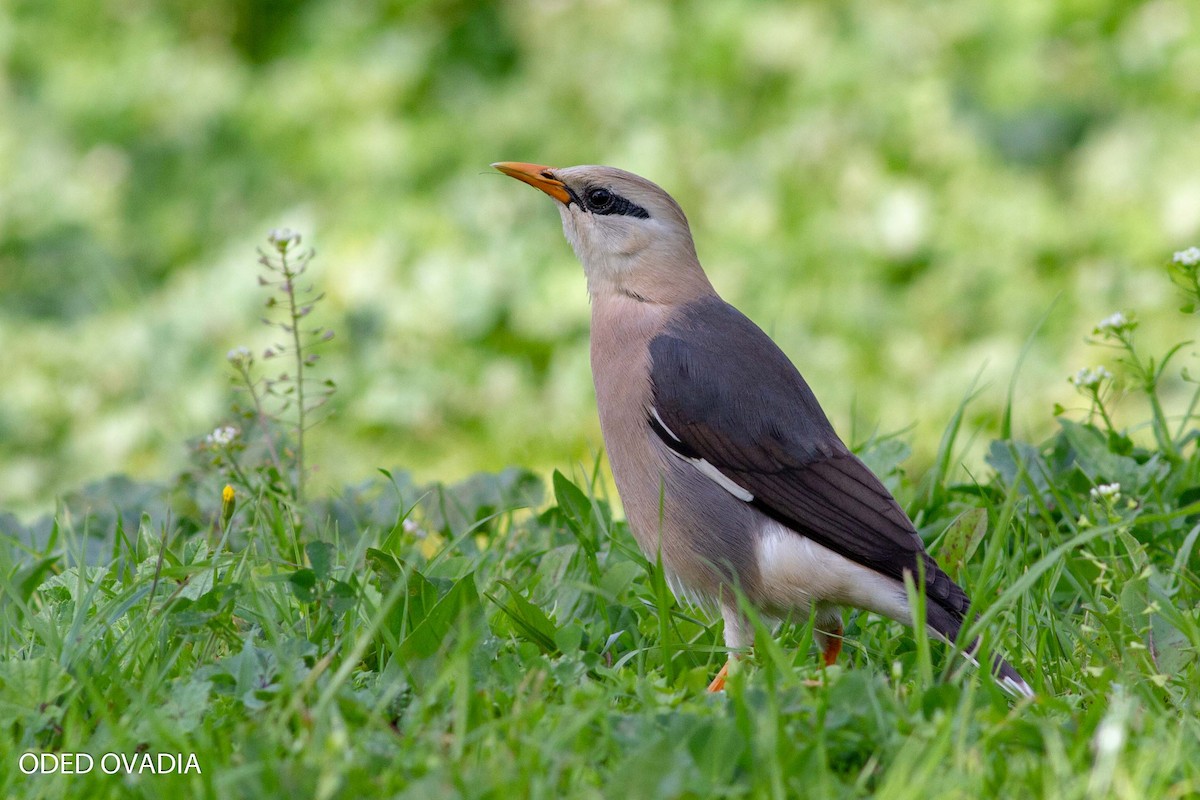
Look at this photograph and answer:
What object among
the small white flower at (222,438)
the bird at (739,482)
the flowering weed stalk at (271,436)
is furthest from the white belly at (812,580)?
the small white flower at (222,438)

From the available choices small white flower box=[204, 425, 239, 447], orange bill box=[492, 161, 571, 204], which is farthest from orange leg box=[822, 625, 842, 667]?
small white flower box=[204, 425, 239, 447]

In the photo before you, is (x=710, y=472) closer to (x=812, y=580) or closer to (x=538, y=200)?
(x=812, y=580)

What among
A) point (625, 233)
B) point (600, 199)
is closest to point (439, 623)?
point (625, 233)

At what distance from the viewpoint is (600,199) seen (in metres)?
4.54

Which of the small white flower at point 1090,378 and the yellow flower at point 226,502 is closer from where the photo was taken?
the yellow flower at point 226,502

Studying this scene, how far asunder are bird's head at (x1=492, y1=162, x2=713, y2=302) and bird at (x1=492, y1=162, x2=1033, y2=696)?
0.06 meters

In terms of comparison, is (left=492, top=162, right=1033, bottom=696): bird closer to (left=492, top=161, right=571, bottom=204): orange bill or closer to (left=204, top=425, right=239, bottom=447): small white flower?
(left=492, top=161, right=571, bottom=204): orange bill

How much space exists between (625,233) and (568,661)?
5.67 ft

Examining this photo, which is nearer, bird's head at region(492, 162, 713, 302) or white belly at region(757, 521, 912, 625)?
white belly at region(757, 521, 912, 625)

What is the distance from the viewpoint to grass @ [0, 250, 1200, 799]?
8.46 feet

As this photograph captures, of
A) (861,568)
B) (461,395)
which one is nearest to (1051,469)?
(861,568)

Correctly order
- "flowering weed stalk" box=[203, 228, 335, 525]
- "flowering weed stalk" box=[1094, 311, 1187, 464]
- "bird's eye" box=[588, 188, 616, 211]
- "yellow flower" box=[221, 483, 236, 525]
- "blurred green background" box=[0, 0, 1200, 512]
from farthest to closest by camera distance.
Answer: "blurred green background" box=[0, 0, 1200, 512] < "bird's eye" box=[588, 188, 616, 211] < "flowering weed stalk" box=[203, 228, 335, 525] < "flowering weed stalk" box=[1094, 311, 1187, 464] < "yellow flower" box=[221, 483, 236, 525]

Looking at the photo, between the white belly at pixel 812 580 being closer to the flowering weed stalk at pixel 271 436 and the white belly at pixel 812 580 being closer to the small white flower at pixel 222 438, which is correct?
the flowering weed stalk at pixel 271 436

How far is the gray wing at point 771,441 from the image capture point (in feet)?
11.9
